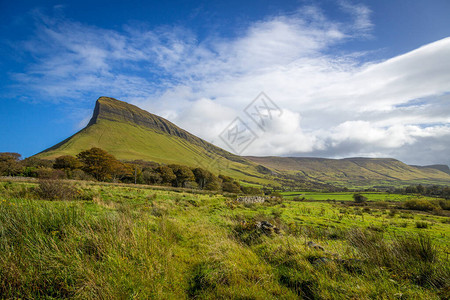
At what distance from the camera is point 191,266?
6016mm

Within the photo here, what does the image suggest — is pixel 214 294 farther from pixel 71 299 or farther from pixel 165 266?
pixel 71 299

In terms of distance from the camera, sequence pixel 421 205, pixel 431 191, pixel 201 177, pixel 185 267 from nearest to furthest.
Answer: pixel 185 267
pixel 421 205
pixel 431 191
pixel 201 177

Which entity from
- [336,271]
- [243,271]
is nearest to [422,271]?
[336,271]

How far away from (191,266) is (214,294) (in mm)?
1805

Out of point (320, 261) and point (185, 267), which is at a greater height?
point (320, 261)

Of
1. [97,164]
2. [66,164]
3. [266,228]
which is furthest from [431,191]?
[66,164]

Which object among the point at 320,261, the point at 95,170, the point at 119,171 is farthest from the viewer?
the point at 119,171

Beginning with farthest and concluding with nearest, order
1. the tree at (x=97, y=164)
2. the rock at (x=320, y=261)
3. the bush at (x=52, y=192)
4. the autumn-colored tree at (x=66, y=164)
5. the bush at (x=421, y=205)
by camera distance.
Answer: the tree at (x=97, y=164)
the autumn-colored tree at (x=66, y=164)
the bush at (x=421, y=205)
the bush at (x=52, y=192)
the rock at (x=320, y=261)

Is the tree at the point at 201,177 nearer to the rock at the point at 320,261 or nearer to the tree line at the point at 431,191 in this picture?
the rock at the point at 320,261

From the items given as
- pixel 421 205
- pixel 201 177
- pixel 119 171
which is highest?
pixel 119 171

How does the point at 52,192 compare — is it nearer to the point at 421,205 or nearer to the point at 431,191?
the point at 421,205

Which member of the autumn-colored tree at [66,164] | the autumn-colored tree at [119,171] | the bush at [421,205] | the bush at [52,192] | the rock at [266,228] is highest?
the autumn-colored tree at [66,164]

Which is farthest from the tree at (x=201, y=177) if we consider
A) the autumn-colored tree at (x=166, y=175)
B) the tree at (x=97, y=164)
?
the tree at (x=97, y=164)

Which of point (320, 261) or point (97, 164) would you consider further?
point (97, 164)
